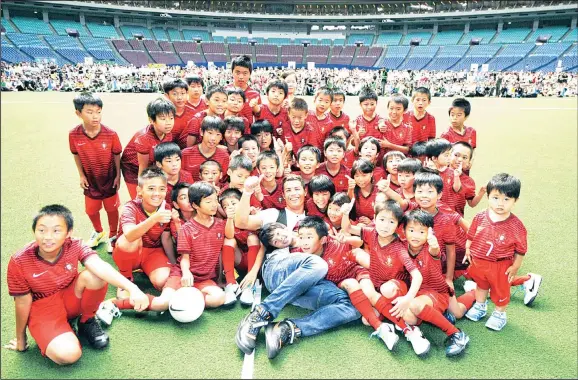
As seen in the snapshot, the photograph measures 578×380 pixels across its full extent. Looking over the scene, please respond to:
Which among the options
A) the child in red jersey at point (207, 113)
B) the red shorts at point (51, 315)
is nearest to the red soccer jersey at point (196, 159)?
the child in red jersey at point (207, 113)

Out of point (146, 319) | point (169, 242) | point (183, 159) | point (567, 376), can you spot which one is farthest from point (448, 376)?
point (183, 159)

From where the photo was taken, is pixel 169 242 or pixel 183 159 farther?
pixel 183 159

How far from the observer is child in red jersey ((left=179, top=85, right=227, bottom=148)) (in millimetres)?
5391

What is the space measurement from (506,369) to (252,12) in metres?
54.9

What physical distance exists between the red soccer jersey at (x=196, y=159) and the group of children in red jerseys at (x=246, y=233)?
0.04 feet

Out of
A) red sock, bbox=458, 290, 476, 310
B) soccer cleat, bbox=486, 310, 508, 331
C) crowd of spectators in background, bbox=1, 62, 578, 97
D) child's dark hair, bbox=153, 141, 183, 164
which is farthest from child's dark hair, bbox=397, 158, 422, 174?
crowd of spectators in background, bbox=1, 62, 578, 97

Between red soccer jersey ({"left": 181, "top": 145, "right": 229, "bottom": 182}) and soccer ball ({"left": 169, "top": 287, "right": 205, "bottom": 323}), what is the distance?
179cm

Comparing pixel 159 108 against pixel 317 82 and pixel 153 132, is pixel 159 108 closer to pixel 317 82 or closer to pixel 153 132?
pixel 153 132

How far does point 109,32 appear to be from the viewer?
4731 cm

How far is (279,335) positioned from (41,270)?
1885 mm

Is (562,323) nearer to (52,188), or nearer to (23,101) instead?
(52,188)

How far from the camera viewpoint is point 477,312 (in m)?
3.69

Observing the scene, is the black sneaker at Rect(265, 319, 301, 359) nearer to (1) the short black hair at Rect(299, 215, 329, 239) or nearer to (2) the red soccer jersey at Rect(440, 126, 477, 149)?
(1) the short black hair at Rect(299, 215, 329, 239)

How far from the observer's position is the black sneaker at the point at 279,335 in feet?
10.3
